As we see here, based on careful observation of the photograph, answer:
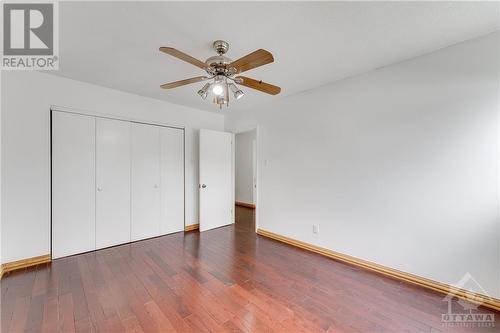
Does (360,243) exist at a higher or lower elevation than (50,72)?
lower

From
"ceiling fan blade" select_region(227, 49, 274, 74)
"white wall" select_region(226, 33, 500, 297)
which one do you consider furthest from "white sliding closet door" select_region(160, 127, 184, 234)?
"ceiling fan blade" select_region(227, 49, 274, 74)

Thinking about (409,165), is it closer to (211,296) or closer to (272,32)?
(272,32)

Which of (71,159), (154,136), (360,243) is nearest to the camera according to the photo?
(360,243)

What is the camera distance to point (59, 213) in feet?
8.93

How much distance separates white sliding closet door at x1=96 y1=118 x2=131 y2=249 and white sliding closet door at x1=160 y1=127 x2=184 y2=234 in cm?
57

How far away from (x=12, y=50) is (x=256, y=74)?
101 inches

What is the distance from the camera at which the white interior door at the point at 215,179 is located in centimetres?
394

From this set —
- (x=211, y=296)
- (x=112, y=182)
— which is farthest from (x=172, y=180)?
(x=211, y=296)

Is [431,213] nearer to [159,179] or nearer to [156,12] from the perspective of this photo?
[156,12]

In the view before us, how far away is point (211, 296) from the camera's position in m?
1.94

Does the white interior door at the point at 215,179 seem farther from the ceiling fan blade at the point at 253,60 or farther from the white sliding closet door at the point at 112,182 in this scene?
the ceiling fan blade at the point at 253,60

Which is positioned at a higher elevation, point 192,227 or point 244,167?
point 244,167

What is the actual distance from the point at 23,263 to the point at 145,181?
1.68 metres

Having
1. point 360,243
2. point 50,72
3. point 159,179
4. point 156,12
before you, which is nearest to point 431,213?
point 360,243
